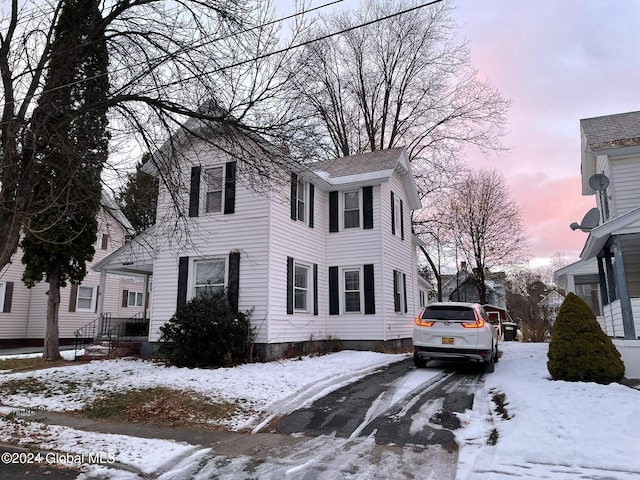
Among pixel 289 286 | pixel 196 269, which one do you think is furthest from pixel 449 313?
pixel 196 269

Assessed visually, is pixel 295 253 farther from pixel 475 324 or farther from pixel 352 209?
pixel 475 324

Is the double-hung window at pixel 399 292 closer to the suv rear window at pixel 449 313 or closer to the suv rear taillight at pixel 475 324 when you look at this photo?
the suv rear window at pixel 449 313

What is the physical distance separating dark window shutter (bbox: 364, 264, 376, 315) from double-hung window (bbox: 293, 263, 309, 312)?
2179 millimetres

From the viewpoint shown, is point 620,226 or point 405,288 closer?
point 620,226

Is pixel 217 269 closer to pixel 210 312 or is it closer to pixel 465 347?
pixel 210 312

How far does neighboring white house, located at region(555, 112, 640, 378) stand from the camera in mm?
10492

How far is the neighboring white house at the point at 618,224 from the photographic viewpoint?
34.4 ft

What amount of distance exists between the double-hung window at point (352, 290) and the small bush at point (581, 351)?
7.84 meters

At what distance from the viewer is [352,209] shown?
55.4ft

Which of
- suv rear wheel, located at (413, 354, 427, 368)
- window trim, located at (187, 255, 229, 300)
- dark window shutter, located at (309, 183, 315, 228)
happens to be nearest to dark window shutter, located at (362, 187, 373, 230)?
dark window shutter, located at (309, 183, 315, 228)

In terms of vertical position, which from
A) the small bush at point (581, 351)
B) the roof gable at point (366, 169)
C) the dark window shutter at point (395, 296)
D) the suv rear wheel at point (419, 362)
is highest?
the roof gable at point (366, 169)

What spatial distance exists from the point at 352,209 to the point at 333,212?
0.74 meters

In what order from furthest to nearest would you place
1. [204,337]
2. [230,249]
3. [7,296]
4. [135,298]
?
[135,298], [7,296], [230,249], [204,337]

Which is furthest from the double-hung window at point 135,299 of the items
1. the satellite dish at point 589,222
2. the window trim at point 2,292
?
the satellite dish at point 589,222
